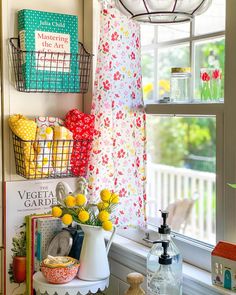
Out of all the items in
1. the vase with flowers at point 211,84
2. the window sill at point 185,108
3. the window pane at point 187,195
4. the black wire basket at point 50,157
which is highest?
the vase with flowers at point 211,84

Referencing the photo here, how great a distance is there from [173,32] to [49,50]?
1.85 feet

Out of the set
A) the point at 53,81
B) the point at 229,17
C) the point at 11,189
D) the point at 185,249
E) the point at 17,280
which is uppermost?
the point at 229,17

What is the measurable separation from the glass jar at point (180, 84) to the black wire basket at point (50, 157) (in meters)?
0.41

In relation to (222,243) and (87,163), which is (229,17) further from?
(87,163)

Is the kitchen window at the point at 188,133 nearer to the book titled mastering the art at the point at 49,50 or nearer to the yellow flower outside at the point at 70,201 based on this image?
the book titled mastering the art at the point at 49,50

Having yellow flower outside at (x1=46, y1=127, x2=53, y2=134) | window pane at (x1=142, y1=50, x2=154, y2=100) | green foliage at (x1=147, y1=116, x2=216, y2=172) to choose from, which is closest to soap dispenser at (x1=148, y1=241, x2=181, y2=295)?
yellow flower outside at (x1=46, y1=127, x2=53, y2=134)

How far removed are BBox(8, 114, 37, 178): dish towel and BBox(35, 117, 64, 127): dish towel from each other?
52 millimetres

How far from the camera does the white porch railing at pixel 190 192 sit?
4.45m

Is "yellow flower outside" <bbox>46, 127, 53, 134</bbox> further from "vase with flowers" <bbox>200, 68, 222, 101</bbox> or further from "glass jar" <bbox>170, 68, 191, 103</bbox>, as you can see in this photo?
"vase with flowers" <bbox>200, 68, 222, 101</bbox>

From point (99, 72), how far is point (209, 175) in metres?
2.56

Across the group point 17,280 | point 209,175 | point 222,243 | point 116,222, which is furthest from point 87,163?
point 209,175

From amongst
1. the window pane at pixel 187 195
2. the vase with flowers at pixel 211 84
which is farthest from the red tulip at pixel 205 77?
the window pane at pixel 187 195

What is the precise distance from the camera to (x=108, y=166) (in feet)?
6.94

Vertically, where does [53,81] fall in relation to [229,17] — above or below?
below
